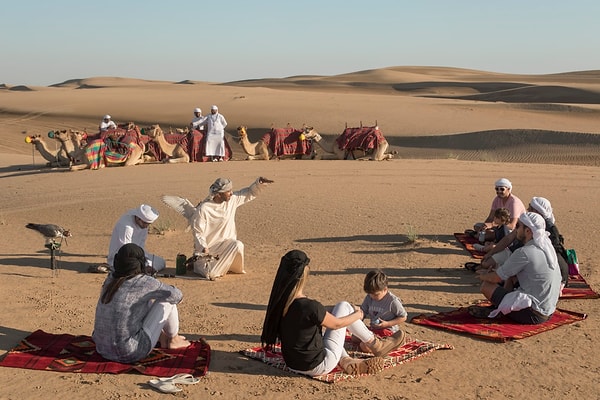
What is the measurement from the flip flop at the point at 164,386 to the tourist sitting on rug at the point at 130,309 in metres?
0.44

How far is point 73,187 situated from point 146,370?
37.9 feet

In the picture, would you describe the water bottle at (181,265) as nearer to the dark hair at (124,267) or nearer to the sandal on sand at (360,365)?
the dark hair at (124,267)

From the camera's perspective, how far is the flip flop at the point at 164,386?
20.9ft

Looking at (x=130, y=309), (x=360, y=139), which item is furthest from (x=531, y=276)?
(x=360, y=139)

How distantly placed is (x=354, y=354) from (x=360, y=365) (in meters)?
0.49

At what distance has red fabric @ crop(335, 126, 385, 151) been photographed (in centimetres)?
2205

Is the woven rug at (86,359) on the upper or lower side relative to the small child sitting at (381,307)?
lower

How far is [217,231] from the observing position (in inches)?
405

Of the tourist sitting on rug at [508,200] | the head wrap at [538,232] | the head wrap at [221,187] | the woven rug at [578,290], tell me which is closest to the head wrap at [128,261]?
the head wrap at [221,187]

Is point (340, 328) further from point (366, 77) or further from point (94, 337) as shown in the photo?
point (366, 77)

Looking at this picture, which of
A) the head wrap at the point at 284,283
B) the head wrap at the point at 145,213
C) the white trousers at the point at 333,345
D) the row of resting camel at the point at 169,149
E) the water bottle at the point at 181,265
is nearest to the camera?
the head wrap at the point at 284,283

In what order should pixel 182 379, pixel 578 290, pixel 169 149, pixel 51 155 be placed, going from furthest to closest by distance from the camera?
pixel 169 149
pixel 51 155
pixel 578 290
pixel 182 379

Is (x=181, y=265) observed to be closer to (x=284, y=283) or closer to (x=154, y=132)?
(x=284, y=283)

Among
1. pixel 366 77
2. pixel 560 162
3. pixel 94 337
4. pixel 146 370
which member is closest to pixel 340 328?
pixel 146 370
